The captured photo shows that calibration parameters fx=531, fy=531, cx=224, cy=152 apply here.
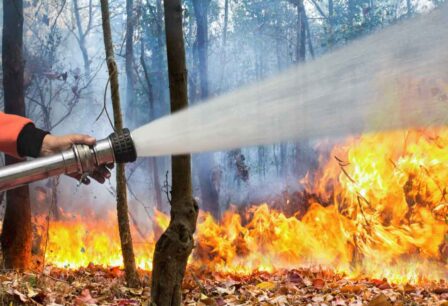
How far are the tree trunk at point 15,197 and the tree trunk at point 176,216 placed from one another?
438 cm

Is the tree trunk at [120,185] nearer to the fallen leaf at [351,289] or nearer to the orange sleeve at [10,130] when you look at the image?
the fallen leaf at [351,289]

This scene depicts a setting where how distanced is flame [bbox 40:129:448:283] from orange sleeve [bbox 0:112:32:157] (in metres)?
5.12

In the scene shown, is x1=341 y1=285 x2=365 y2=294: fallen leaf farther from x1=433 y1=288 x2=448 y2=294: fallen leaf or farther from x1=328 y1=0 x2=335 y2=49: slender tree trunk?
x1=328 y1=0 x2=335 y2=49: slender tree trunk

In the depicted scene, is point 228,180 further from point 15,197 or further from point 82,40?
point 82,40

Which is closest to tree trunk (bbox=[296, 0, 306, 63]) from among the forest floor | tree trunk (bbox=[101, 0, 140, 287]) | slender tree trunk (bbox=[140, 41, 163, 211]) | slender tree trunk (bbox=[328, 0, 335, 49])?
slender tree trunk (bbox=[328, 0, 335, 49])

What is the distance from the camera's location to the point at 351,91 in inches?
325

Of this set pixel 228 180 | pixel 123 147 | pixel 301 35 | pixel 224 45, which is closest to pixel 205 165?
pixel 228 180

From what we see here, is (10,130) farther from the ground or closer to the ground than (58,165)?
farther from the ground

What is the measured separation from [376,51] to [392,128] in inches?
56.4

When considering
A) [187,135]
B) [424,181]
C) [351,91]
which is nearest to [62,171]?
[187,135]

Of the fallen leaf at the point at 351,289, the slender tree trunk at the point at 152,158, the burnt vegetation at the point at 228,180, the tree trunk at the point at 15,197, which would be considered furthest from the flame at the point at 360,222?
the tree trunk at the point at 15,197

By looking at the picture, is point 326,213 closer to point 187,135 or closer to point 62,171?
point 187,135

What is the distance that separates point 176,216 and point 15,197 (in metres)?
4.58

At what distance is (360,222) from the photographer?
769 cm
